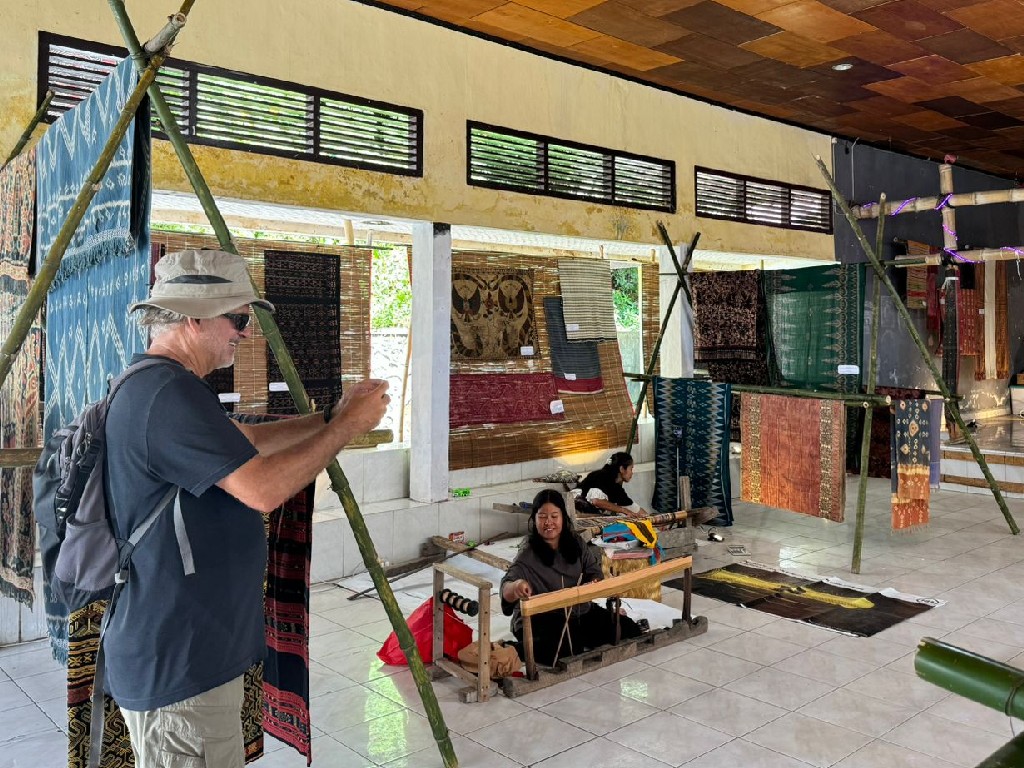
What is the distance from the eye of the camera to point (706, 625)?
4809 millimetres

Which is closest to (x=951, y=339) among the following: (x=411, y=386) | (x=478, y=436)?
(x=478, y=436)

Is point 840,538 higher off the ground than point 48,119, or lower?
lower

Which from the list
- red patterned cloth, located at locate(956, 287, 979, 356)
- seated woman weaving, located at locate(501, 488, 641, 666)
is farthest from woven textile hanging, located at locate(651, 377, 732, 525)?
red patterned cloth, located at locate(956, 287, 979, 356)

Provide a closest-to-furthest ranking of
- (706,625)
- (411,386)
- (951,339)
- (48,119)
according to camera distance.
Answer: (48,119), (706,625), (411,386), (951,339)

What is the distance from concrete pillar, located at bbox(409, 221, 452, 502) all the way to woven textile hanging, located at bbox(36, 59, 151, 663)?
3347 mm

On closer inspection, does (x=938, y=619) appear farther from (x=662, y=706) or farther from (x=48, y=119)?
(x=48, y=119)

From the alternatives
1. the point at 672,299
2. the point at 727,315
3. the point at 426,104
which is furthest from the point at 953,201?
the point at 426,104

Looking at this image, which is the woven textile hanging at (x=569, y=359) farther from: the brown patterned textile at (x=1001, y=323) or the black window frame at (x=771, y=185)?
the brown patterned textile at (x=1001, y=323)

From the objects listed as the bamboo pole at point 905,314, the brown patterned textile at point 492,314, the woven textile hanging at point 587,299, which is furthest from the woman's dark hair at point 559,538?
the woven textile hanging at point 587,299

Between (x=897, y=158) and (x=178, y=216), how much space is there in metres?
8.31

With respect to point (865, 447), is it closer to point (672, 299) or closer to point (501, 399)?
point (672, 299)

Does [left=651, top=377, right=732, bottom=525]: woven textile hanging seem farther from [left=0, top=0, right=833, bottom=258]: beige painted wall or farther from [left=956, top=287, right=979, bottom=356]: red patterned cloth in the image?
[left=956, top=287, right=979, bottom=356]: red patterned cloth

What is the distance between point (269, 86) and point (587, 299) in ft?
11.9

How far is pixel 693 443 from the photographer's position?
23.7 feet
